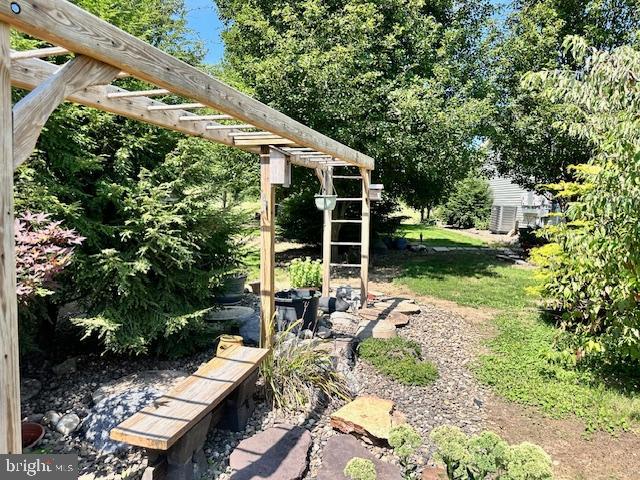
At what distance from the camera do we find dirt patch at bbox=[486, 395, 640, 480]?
294cm

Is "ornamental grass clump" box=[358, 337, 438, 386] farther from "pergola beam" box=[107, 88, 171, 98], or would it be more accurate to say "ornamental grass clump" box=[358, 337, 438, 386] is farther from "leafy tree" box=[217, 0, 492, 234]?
"leafy tree" box=[217, 0, 492, 234]

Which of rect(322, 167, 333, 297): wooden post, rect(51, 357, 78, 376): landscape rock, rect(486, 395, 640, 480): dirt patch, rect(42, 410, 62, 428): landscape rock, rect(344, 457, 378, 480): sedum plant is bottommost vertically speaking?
rect(486, 395, 640, 480): dirt patch

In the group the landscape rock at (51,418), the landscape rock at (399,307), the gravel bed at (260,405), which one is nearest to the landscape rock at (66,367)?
the gravel bed at (260,405)

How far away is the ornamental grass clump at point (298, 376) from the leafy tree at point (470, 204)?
57.6 ft

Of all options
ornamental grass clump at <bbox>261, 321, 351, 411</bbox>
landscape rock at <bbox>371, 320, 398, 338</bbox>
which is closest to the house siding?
landscape rock at <bbox>371, 320, 398, 338</bbox>

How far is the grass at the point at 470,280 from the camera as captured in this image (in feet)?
24.4

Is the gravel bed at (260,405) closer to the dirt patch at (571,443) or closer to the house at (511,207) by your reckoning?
the dirt patch at (571,443)

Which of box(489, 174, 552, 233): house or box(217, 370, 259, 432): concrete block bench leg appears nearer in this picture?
box(217, 370, 259, 432): concrete block bench leg

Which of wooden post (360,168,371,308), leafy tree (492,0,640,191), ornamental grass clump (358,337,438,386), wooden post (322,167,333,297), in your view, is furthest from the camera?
leafy tree (492,0,640,191)

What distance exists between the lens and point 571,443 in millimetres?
3285

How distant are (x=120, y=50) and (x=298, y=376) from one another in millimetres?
2728

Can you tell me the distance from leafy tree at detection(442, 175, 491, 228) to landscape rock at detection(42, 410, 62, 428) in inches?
743

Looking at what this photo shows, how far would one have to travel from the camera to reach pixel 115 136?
4227 millimetres

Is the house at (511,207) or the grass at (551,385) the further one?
the house at (511,207)
